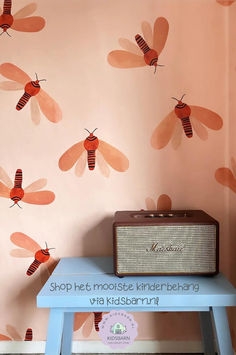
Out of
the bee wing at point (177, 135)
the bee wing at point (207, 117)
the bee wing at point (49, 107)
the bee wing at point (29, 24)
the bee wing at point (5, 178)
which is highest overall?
the bee wing at point (29, 24)

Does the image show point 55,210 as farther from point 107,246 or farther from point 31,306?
point 31,306

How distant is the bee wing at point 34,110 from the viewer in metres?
1.26

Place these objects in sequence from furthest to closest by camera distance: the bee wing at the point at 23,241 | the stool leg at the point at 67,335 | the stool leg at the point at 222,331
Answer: the bee wing at the point at 23,241
the stool leg at the point at 67,335
the stool leg at the point at 222,331

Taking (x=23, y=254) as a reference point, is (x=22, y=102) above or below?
above

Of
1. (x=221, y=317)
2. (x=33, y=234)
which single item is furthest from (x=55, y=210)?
(x=221, y=317)

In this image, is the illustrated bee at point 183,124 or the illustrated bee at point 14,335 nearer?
the illustrated bee at point 183,124

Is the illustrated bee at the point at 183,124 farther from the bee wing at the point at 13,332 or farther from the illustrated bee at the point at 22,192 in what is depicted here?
the bee wing at the point at 13,332

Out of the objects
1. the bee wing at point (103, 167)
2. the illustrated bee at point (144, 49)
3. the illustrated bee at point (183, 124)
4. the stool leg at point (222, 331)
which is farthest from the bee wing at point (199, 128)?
the stool leg at point (222, 331)

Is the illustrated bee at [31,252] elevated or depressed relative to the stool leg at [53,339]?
elevated

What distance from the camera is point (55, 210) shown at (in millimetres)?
1298

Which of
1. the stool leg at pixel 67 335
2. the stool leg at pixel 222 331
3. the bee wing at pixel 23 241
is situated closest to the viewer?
the stool leg at pixel 222 331

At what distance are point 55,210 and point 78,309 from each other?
0.43 metres

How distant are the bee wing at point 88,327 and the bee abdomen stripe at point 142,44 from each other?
44.6 inches

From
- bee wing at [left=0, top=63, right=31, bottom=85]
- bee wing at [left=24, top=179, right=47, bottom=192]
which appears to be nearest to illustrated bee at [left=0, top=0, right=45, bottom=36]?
bee wing at [left=0, top=63, right=31, bottom=85]
